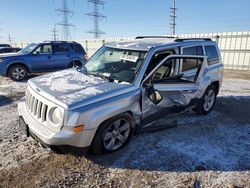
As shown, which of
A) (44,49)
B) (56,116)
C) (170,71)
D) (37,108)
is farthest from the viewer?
(44,49)

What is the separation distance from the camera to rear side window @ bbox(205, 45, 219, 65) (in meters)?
5.25

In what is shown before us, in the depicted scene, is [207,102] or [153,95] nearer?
[153,95]

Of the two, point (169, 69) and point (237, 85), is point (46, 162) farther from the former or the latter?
point (237, 85)

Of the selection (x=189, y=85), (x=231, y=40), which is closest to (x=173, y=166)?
(x=189, y=85)

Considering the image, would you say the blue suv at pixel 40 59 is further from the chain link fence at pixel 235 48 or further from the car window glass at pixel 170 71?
the car window glass at pixel 170 71

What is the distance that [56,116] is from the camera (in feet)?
9.55

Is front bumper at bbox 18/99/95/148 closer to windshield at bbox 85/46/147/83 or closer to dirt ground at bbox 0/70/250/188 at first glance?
dirt ground at bbox 0/70/250/188

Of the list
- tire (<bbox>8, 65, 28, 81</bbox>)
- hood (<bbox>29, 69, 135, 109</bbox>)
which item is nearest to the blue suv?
tire (<bbox>8, 65, 28, 81</bbox>)

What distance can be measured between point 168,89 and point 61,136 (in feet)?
6.63

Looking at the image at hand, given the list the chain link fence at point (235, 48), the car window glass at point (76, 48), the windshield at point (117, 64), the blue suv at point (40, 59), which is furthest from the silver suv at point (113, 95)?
the chain link fence at point (235, 48)

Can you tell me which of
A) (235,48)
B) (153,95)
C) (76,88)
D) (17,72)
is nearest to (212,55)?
(153,95)

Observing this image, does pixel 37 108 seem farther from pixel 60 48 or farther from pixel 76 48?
pixel 76 48

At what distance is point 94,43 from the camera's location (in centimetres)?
2109

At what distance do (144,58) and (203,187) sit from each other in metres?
2.19
